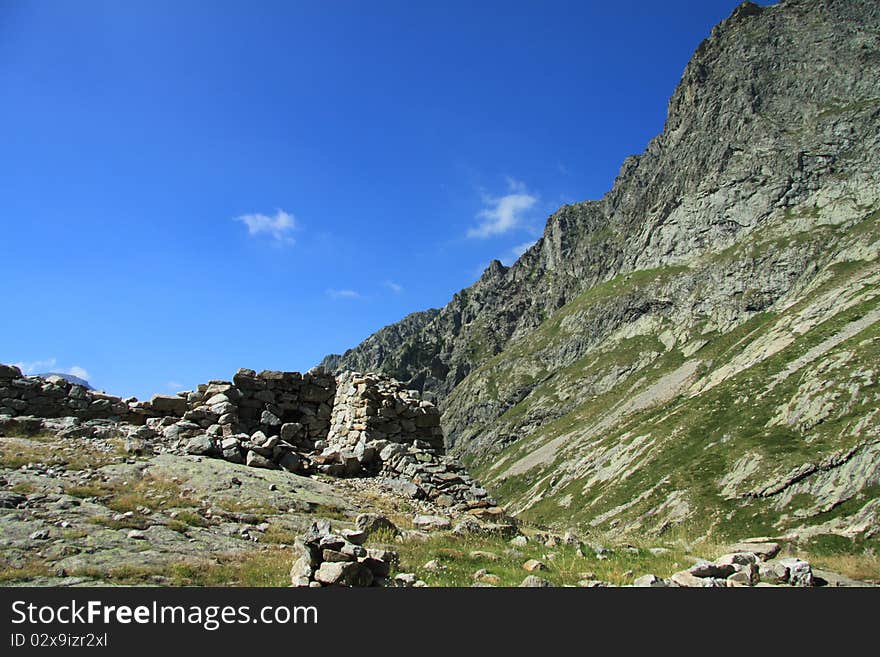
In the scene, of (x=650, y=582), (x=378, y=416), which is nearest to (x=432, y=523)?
(x=650, y=582)

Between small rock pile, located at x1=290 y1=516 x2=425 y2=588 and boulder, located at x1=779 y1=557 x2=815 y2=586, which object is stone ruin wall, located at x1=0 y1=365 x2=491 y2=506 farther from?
boulder, located at x1=779 y1=557 x2=815 y2=586

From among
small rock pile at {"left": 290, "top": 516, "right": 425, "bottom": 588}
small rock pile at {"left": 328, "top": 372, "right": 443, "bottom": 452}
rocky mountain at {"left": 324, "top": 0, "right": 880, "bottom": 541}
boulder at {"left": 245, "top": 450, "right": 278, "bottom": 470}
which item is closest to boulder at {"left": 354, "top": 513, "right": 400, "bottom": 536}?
small rock pile at {"left": 290, "top": 516, "right": 425, "bottom": 588}

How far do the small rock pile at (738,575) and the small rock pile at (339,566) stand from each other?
4.43m

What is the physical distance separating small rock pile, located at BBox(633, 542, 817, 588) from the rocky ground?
0.11ft

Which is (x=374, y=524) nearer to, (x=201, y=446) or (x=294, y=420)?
(x=201, y=446)

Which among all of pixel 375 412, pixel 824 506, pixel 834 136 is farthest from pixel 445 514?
pixel 834 136

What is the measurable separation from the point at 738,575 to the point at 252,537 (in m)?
9.98

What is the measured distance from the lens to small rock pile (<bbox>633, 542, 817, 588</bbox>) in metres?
9.56

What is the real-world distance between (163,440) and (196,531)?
8.60 m

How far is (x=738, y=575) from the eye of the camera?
10156 mm

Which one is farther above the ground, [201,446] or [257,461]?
[201,446]

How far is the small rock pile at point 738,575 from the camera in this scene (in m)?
9.56

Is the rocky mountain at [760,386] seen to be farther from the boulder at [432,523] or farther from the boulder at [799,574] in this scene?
the boulder at [432,523]

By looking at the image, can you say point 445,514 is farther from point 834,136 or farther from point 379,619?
point 834,136
